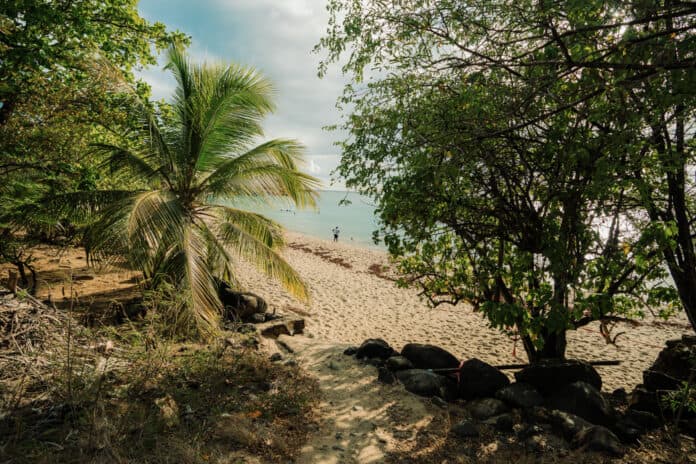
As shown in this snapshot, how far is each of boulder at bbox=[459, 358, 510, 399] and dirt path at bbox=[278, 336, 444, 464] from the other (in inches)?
25.7

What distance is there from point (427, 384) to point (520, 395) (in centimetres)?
117

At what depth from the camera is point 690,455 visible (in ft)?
11.2

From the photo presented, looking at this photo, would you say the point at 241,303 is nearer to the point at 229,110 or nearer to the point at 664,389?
the point at 229,110

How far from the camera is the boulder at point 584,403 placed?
391 cm

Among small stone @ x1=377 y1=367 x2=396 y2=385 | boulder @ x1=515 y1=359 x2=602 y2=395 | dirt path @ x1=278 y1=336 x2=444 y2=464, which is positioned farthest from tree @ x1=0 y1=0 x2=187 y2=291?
boulder @ x1=515 y1=359 x2=602 y2=395

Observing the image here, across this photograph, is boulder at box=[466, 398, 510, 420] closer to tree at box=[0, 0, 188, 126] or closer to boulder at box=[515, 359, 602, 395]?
boulder at box=[515, 359, 602, 395]

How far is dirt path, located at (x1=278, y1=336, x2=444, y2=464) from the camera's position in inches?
135

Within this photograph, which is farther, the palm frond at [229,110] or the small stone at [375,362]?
the palm frond at [229,110]

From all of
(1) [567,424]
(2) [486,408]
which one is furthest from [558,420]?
(2) [486,408]

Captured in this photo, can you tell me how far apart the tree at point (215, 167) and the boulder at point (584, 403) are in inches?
176

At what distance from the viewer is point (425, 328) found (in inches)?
405

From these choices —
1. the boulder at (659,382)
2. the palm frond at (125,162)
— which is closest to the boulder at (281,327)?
the palm frond at (125,162)

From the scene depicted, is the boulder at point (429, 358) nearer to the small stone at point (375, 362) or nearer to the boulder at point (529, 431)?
the small stone at point (375, 362)

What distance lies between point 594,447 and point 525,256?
195cm
